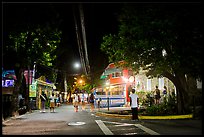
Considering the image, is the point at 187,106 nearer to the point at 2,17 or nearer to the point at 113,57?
the point at 113,57

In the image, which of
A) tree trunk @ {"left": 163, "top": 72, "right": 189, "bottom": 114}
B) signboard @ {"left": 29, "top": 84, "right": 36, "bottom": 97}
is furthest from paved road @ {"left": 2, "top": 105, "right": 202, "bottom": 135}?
signboard @ {"left": 29, "top": 84, "right": 36, "bottom": 97}

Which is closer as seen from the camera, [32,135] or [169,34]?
[32,135]

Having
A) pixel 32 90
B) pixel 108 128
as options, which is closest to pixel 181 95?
pixel 108 128

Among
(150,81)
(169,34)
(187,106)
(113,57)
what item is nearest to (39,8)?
(169,34)

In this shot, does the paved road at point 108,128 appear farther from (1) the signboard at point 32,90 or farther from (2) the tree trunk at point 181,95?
(1) the signboard at point 32,90

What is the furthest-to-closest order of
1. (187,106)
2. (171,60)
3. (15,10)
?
1. (187,106)
2. (171,60)
3. (15,10)

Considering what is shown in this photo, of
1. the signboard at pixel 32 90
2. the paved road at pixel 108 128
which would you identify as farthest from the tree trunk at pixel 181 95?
the signboard at pixel 32 90

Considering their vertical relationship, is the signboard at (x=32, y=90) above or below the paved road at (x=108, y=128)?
above

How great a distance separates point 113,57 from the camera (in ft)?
59.0

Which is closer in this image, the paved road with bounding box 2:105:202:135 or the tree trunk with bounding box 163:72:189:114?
the paved road with bounding box 2:105:202:135

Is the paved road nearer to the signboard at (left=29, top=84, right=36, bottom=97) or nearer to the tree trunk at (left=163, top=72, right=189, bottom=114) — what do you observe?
the tree trunk at (left=163, top=72, right=189, bottom=114)

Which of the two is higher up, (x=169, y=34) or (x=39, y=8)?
(x=39, y=8)

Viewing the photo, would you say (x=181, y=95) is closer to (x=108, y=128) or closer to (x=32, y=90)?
(x=108, y=128)

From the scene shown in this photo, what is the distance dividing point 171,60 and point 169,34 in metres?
2.57
